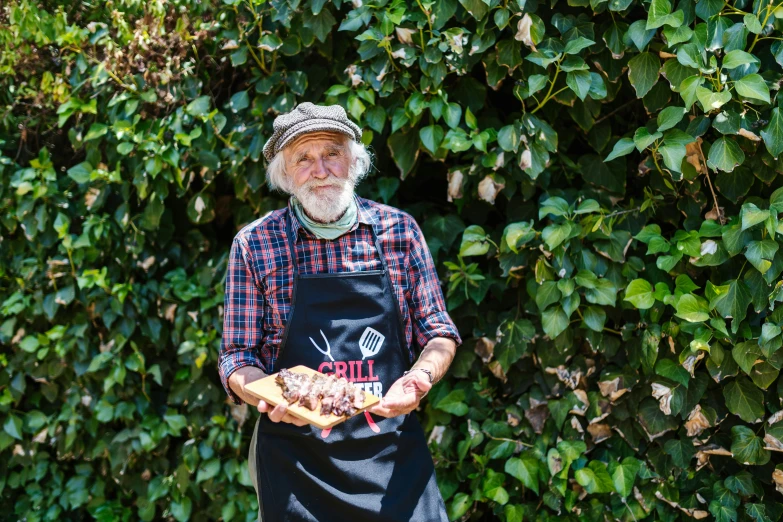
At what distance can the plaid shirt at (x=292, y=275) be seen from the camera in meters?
2.21

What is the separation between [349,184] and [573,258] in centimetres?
75

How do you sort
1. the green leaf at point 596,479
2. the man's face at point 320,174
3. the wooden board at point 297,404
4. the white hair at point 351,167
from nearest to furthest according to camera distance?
the wooden board at point 297,404
the man's face at point 320,174
the white hair at point 351,167
the green leaf at point 596,479

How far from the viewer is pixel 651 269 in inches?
98.9

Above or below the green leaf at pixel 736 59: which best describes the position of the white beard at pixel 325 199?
below

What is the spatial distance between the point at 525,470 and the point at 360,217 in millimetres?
1006

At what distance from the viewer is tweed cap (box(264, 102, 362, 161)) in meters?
2.18

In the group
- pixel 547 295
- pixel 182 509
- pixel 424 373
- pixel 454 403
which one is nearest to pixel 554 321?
pixel 547 295

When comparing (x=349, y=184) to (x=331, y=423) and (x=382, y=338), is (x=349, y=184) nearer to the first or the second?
(x=382, y=338)

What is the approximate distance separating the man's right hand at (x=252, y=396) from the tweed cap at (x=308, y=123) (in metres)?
0.61

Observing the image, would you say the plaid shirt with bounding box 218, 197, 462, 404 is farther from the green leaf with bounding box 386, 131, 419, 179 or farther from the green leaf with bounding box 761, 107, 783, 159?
the green leaf with bounding box 761, 107, 783, 159

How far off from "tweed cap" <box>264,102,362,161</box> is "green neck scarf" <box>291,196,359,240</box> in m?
0.20

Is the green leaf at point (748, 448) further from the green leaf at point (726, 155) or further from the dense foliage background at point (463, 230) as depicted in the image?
the green leaf at point (726, 155)

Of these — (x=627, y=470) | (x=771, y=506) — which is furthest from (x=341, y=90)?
(x=771, y=506)

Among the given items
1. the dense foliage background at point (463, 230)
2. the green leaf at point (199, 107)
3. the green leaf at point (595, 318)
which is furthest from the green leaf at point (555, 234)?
the green leaf at point (199, 107)
